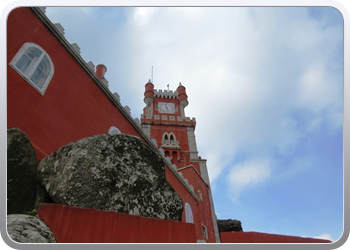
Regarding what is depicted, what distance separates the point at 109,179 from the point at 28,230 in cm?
136

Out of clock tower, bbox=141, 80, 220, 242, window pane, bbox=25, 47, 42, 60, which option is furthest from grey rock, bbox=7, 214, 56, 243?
clock tower, bbox=141, 80, 220, 242

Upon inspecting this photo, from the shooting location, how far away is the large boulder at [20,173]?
3078 millimetres

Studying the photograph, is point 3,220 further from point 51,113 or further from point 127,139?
point 51,113

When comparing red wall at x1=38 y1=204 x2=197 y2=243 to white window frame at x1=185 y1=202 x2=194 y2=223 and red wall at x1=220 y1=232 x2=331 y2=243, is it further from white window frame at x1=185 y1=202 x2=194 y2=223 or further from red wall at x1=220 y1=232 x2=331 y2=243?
white window frame at x1=185 y1=202 x2=194 y2=223

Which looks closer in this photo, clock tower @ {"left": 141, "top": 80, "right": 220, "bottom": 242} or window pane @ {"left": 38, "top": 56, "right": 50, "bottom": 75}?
window pane @ {"left": 38, "top": 56, "right": 50, "bottom": 75}

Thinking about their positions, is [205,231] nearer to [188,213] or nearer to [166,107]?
[188,213]

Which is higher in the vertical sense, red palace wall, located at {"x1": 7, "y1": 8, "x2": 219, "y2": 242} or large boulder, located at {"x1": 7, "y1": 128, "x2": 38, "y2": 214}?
red palace wall, located at {"x1": 7, "y1": 8, "x2": 219, "y2": 242}

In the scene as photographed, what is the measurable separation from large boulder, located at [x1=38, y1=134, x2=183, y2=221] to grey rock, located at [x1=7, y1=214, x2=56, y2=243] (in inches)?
27.7

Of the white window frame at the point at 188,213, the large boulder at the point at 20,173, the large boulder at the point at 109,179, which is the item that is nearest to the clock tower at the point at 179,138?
the white window frame at the point at 188,213

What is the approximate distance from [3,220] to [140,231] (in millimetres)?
1516

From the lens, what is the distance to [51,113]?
17.5ft

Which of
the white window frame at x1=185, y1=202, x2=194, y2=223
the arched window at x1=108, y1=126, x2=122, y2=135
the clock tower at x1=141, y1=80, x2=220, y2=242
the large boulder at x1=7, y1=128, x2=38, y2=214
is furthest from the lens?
the clock tower at x1=141, y1=80, x2=220, y2=242

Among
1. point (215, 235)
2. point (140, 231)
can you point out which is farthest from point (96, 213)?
point (215, 235)

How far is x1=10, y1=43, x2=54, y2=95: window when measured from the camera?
4.74 meters
